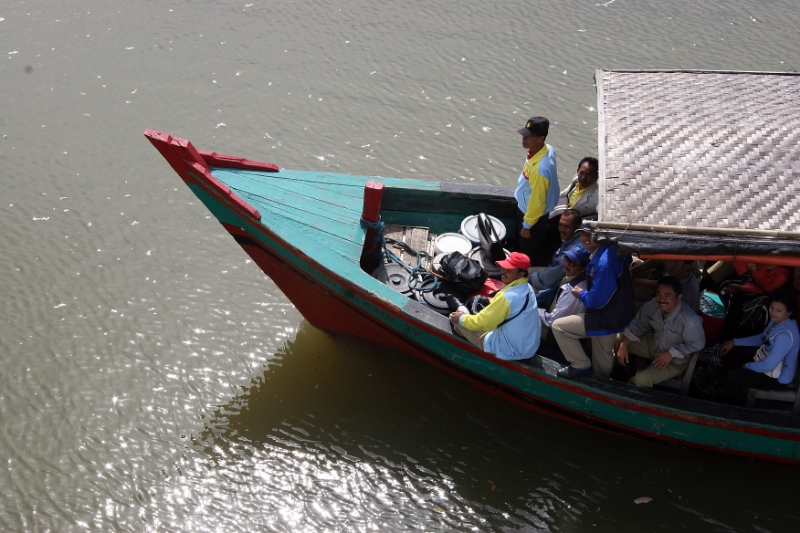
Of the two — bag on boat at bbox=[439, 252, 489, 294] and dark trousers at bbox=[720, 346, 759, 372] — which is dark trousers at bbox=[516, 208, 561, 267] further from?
dark trousers at bbox=[720, 346, 759, 372]

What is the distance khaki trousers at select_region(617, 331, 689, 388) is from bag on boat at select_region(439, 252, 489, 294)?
4.13 feet

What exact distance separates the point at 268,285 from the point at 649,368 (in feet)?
13.6

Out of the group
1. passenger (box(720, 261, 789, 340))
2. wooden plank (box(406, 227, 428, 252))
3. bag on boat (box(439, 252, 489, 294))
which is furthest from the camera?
wooden plank (box(406, 227, 428, 252))

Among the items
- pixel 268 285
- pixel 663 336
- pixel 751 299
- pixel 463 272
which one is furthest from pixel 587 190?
pixel 268 285

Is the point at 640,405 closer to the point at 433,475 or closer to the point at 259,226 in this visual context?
the point at 433,475

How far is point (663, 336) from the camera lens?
511 centimetres

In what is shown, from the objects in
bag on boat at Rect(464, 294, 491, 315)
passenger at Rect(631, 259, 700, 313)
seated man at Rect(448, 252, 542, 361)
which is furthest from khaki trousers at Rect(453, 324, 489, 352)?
passenger at Rect(631, 259, 700, 313)

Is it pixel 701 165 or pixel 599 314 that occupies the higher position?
pixel 701 165

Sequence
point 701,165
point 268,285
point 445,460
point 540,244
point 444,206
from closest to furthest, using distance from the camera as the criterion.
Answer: point 701,165 → point 445,460 → point 540,244 → point 444,206 → point 268,285

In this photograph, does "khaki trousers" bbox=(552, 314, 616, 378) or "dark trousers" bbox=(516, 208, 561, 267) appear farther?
"dark trousers" bbox=(516, 208, 561, 267)

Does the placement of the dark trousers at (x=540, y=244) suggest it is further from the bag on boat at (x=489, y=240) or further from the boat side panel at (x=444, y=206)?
the boat side panel at (x=444, y=206)

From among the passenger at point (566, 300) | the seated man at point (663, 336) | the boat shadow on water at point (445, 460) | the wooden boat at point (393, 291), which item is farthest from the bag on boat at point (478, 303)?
the boat shadow on water at point (445, 460)

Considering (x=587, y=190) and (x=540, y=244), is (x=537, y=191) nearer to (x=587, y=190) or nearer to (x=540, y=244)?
(x=587, y=190)

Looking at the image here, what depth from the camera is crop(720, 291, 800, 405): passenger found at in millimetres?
4855
